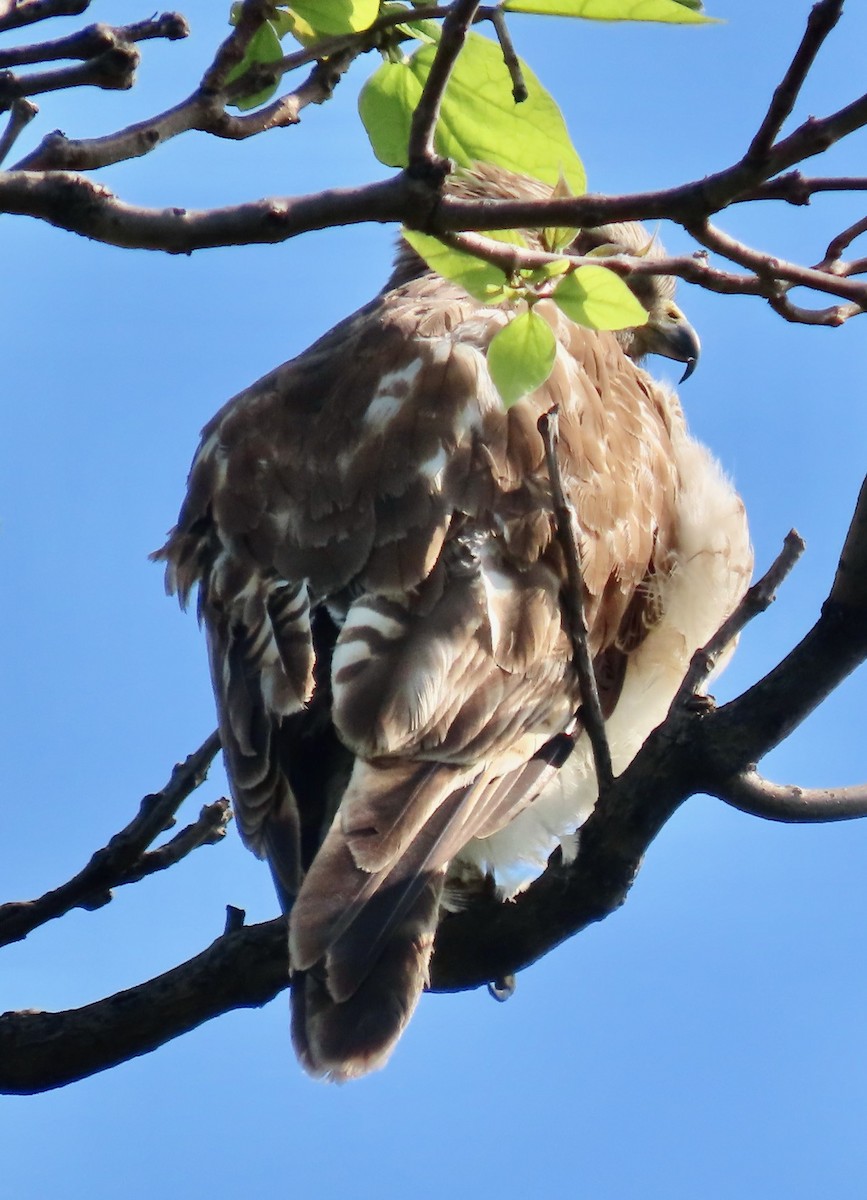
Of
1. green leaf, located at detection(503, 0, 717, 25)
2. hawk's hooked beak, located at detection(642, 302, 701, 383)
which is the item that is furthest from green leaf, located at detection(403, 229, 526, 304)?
hawk's hooked beak, located at detection(642, 302, 701, 383)

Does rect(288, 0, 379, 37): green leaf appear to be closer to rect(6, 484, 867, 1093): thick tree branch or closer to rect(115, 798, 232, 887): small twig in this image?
rect(6, 484, 867, 1093): thick tree branch

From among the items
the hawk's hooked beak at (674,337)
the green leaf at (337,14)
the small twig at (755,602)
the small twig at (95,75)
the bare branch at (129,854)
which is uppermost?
the hawk's hooked beak at (674,337)

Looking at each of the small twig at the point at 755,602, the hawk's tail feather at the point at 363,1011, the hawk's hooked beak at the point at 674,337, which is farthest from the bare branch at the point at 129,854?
the hawk's hooked beak at the point at 674,337

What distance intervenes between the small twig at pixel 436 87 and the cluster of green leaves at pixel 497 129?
95 mm

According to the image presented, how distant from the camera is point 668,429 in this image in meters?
5.16

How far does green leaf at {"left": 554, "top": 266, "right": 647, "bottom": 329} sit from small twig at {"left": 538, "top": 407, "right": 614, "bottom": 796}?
1362 millimetres

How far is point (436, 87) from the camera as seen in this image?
1782 millimetres

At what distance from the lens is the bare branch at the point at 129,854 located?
12.7 feet

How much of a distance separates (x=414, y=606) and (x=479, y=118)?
6.30ft

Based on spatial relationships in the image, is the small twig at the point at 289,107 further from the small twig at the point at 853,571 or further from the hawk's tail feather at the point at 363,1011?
the hawk's tail feather at the point at 363,1011

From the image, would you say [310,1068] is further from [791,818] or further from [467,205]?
[467,205]

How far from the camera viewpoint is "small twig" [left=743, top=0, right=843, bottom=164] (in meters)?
1.70

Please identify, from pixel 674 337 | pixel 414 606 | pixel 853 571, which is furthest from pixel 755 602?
pixel 674 337

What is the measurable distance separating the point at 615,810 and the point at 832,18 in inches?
75.5
